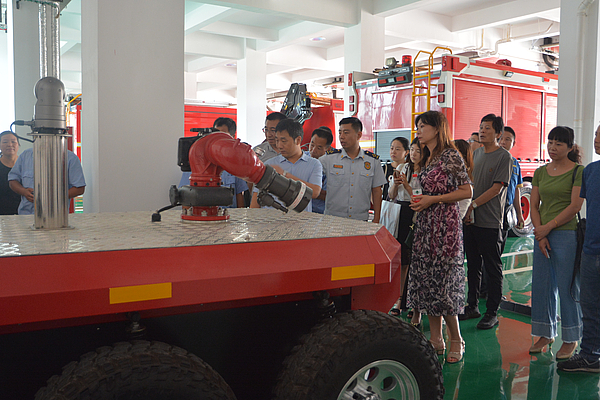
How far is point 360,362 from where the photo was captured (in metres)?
1.69

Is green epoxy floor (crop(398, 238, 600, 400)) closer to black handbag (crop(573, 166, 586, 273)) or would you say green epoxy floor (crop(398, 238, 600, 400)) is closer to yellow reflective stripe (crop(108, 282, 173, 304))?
black handbag (crop(573, 166, 586, 273))

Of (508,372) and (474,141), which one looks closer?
(508,372)

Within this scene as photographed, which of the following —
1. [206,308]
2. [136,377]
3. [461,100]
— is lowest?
[136,377]

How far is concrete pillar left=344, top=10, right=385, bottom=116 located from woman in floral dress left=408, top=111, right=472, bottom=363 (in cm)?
663

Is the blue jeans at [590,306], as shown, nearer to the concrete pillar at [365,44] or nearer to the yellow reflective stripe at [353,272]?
the yellow reflective stripe at [353,272]

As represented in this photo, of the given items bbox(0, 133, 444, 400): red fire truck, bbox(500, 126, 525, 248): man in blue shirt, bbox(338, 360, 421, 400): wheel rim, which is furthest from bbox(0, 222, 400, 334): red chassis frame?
bbox(500, 126, 525, 248): man in blue shirt

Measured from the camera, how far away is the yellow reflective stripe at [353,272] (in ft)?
5.55

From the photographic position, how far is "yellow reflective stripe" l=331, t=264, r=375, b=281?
1.69m

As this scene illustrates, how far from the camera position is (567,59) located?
17.3ft

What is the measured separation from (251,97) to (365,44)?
4.57 m

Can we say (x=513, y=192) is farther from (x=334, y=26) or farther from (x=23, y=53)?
(x=334, y=26)

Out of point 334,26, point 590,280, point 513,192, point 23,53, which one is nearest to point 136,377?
point 590,280

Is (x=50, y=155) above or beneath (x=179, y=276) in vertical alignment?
above

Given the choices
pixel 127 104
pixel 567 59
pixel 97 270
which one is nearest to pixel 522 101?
pixel 567 59
